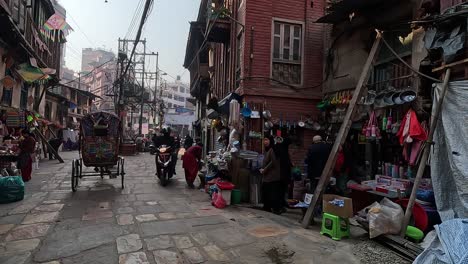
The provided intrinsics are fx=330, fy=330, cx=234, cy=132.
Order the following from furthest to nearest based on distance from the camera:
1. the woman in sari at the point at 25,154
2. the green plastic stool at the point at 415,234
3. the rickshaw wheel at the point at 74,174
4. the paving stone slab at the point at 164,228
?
the woman in sari at the point at 25,154, the rickshaw wheel at the point at 74,174, the paving stone slab at the point at 164,228, the green plastic stool at the point at 415,234

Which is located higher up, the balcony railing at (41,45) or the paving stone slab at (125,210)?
the balcony railing at (41,45)

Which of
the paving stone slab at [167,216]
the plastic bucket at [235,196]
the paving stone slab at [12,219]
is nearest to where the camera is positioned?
the paving stone slab at [12,219]

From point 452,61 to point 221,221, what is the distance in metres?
5.25

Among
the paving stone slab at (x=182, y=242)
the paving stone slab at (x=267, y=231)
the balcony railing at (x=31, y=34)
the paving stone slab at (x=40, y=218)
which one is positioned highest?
the balcony railing at (x=31, y=34)

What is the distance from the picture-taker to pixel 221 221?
6887mm

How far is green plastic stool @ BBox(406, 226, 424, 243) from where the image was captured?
5461 mm

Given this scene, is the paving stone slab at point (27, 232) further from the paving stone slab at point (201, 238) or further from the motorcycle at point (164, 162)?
the motorcycle at point (164, 162)

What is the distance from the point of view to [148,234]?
589 cm

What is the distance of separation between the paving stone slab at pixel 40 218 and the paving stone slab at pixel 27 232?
0.29 m

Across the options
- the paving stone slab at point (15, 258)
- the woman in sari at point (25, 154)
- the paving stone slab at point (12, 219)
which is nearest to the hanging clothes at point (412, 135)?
the paving stone slab at point (15, 258)

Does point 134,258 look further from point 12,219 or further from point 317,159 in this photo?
point 317,159

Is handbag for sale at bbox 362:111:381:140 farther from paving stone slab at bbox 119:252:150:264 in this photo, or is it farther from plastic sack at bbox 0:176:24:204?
plastic sack at bbox 0:176:24:204

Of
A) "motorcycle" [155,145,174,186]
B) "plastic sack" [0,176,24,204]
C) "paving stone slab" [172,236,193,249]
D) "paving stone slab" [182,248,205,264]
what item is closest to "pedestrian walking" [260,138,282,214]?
"paving stone slab" [172,236,193,249]

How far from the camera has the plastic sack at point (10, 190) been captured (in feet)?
26.1
